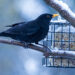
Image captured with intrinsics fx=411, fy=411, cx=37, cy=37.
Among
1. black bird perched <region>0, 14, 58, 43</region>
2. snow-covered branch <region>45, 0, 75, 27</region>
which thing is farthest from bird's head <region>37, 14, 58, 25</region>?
snow-covered branch <region>45, 0, 75, 27</region>

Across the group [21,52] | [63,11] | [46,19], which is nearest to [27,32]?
[46,19]

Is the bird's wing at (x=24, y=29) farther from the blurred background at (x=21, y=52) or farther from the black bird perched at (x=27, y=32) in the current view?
the blurred background at (x=21, y=52)

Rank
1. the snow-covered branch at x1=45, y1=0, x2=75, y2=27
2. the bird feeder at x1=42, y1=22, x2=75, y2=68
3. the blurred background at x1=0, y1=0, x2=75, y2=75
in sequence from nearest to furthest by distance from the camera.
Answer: the snow-covered branch at x1=45, y1=0, x2=75, y2=27 < the bird feeder at x1=42, y1=22, x2=75, y2=68 < the blurred background at x1=0, y1=0, x2=75, y2=75

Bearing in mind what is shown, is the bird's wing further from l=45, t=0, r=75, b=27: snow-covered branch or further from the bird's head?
l=45, t=0, r=75, b=27: snow-covered branch

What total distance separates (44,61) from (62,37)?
30 cm

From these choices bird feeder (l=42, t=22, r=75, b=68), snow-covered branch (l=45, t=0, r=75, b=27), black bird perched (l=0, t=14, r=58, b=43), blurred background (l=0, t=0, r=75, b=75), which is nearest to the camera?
snow-covered branch (l=45, t=0, r=75, b=27)

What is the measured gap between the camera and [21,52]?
16.4 ft

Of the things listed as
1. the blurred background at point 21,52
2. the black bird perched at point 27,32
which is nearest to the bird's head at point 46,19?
the black bird perched at point 27,32

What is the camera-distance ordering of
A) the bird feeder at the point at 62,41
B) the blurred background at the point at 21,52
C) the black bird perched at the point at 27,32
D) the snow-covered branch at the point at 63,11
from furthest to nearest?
the blurred background at the point at 21,52
the bird feeder at the point at 62,41
the black bird perched at the point at 27,32
the snow-covered branch at the point at 63,11

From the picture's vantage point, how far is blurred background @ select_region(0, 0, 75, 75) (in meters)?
4.50

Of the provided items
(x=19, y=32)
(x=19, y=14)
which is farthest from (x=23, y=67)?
(x=19, y=32)

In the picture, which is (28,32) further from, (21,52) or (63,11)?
(21,52)

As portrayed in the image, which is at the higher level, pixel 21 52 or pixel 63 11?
pixel 63 11

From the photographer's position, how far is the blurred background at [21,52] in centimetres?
450
